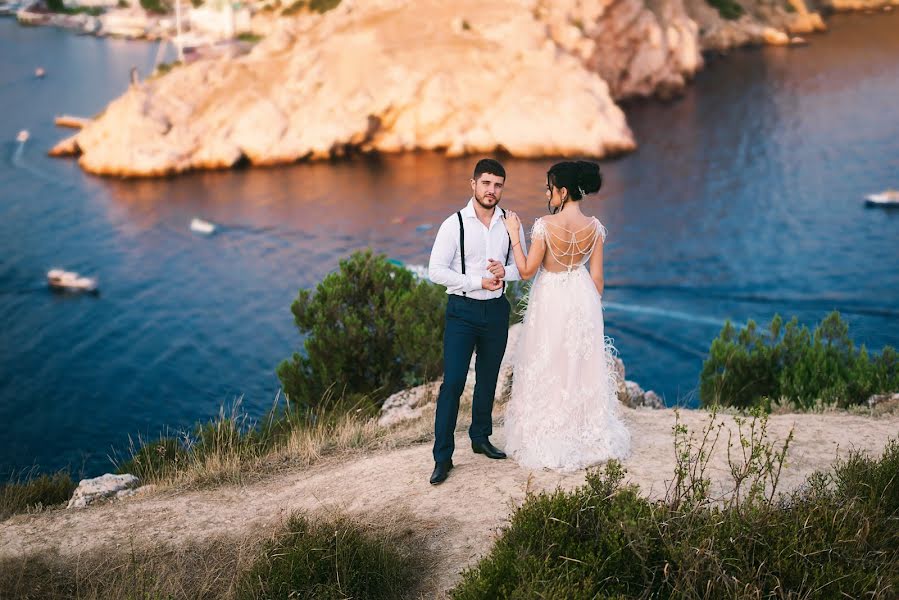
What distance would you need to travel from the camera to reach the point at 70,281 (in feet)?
133

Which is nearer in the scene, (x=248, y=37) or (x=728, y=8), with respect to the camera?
(x=728, y=8)

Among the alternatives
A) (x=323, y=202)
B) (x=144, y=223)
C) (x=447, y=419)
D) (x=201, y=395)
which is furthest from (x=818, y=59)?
(x=447, y=419)

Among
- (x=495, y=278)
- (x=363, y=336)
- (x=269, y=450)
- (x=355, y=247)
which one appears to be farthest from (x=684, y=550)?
(x=355, y=247)

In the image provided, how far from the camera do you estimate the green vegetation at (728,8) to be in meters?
88.6

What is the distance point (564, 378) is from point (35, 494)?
26.8 feet

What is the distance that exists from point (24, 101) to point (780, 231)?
64327mm

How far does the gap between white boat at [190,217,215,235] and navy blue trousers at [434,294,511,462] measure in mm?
39126

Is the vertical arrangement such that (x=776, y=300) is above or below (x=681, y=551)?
below

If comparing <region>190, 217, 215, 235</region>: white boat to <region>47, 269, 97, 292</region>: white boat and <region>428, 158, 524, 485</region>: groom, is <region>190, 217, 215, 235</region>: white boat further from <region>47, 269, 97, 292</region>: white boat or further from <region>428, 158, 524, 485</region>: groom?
<region>428, 158, 524, 485</region>: groom

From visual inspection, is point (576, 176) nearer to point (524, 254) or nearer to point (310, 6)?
point (524, 254)

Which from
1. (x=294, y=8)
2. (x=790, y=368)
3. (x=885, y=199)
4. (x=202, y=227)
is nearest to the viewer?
(x=790, y=368)

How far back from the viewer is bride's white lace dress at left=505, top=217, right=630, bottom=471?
948 centimetres

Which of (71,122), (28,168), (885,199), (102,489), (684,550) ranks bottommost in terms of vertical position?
(102,489)

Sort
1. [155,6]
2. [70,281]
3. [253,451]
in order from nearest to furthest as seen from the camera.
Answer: [253,451] → [70,281] → [155,6]
